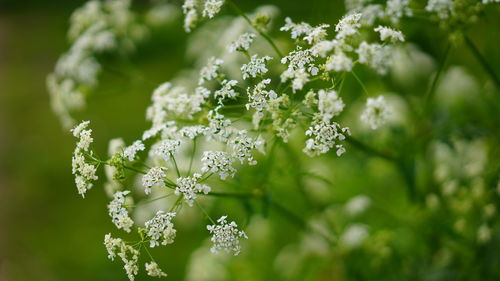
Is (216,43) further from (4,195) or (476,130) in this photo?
(4,195)

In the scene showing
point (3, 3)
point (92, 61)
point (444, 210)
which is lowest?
point (444, 210)

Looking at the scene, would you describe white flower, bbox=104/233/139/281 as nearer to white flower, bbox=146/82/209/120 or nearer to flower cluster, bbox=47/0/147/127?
white flower, bbox=146/82/209/120

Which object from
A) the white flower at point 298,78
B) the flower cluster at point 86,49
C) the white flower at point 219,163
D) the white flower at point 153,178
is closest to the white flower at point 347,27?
the white flower at point 298,78

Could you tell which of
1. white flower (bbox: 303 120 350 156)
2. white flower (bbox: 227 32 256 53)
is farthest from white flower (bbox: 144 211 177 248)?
white flower (bbox: 227 32 256 53)

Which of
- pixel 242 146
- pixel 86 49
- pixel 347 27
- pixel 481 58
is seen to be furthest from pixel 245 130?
pixel 86 49

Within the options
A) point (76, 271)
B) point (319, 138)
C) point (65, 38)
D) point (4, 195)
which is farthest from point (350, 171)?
point (65, 38)

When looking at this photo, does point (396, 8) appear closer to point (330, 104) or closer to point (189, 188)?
point (330, 104)
